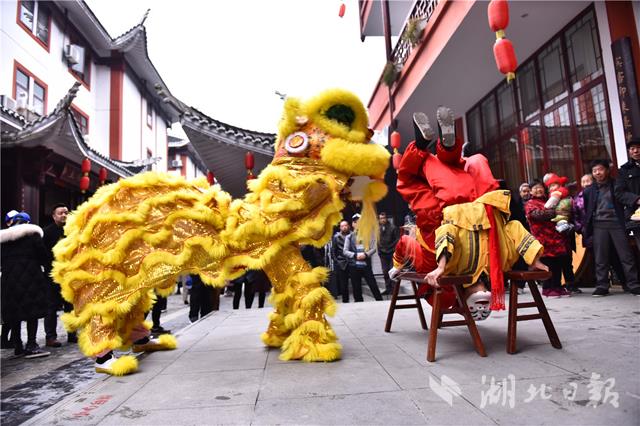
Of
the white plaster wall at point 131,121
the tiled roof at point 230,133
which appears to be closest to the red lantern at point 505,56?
the tiled roof at point 230,133

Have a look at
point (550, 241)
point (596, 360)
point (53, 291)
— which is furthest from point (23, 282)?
point (550, 241)

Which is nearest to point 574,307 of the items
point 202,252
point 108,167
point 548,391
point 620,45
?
point 548,391

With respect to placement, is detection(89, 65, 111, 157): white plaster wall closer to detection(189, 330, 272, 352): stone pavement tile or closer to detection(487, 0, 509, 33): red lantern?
detection(189, 330, 272, 352): stone pavement tile

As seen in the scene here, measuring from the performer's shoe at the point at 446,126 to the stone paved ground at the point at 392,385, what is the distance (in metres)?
1.48

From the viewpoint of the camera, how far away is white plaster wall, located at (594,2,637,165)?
219 inches

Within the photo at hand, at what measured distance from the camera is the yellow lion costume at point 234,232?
2.83 m

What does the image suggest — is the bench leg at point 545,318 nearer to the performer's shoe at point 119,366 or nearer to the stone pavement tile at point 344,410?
the stone pavement tile at point 344,410

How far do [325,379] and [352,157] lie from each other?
1490mm

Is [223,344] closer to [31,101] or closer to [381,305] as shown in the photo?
[381,305]

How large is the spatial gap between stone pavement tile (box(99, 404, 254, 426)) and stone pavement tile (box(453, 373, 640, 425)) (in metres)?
1.00

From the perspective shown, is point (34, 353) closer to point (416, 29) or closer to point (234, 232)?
point (234, 232)

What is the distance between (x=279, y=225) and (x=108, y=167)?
1003 cm

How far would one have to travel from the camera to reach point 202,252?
2.98 m

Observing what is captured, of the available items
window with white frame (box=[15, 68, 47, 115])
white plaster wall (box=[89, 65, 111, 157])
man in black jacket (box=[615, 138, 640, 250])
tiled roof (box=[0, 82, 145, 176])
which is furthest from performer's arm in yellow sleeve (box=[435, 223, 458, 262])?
white plaster wall (box=[89, 65, 111, 157])
